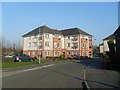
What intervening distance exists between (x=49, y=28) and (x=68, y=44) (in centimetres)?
1001

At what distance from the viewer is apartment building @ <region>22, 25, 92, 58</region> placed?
75000 mm

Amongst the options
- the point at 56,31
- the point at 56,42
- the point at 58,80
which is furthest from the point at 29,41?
the point at 58,80

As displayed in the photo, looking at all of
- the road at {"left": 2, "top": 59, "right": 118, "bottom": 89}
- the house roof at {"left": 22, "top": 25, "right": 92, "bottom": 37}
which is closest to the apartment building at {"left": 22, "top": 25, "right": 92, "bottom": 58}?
the house roof at {"left": 22, "top": 25, "right": 92, "bottom": 37}

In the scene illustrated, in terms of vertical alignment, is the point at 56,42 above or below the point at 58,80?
above

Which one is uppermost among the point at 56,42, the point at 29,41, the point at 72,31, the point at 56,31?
the point at 72,31

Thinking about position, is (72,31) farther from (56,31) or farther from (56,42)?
(56,42)

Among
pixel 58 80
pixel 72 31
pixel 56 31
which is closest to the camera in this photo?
pixel 58 80

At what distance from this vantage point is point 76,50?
273 feet

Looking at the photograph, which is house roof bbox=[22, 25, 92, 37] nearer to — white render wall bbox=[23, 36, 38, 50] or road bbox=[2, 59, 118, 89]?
white render wall bbox=[23, 36, 38, 50]

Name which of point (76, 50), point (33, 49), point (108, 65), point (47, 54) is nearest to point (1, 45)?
point (33, 49)

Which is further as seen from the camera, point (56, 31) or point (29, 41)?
point (56, 31)

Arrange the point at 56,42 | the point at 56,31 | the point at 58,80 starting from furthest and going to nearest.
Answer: the point at 56,31 → the point at 56,42 → the point at 58,80

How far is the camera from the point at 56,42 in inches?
3086

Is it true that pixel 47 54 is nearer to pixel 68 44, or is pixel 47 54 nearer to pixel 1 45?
pixel 68 44
